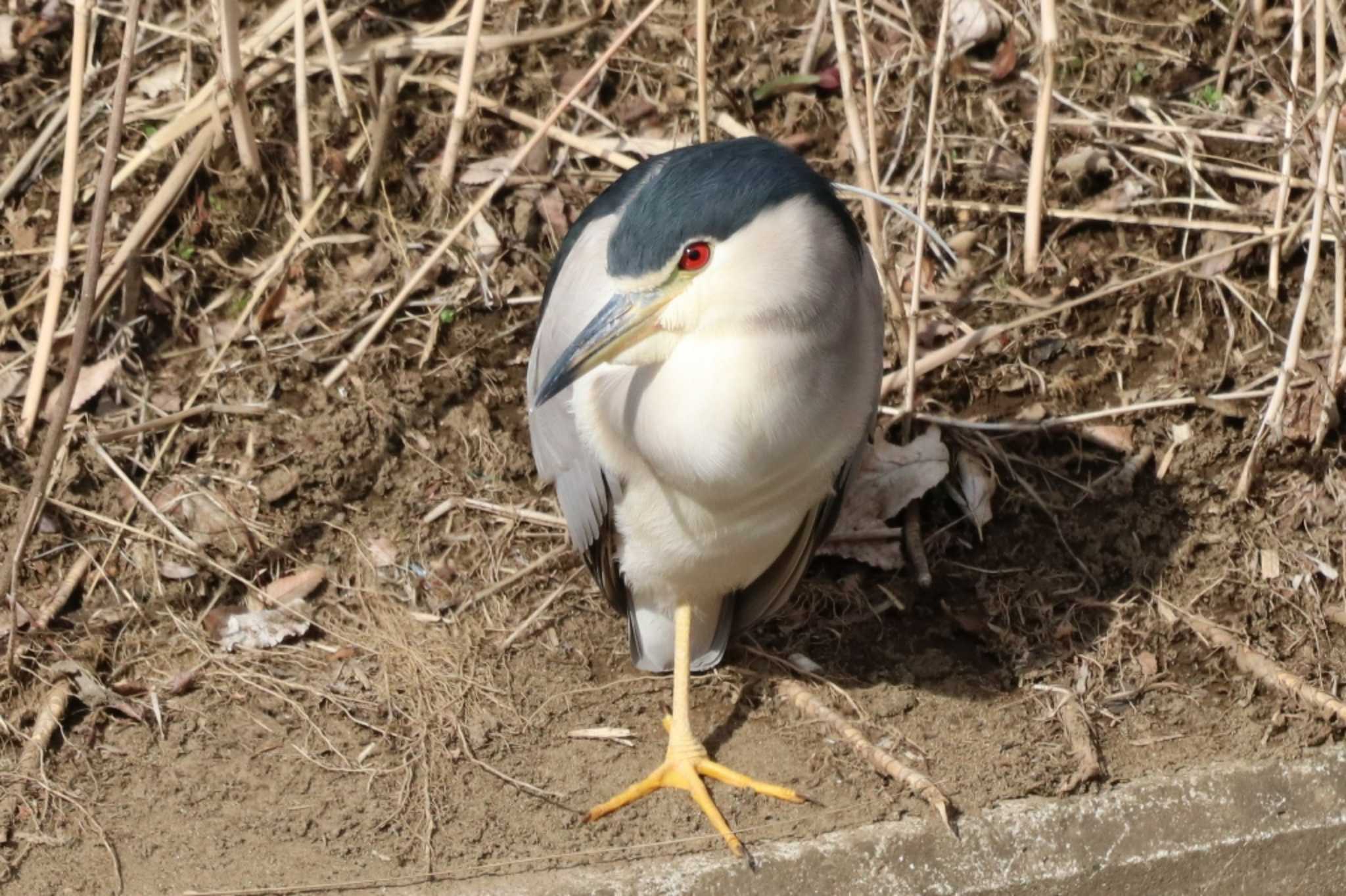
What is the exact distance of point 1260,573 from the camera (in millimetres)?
3727

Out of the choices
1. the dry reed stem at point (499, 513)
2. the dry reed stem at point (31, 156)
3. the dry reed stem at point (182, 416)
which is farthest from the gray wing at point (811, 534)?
the dry reed stem at point (31, 156)

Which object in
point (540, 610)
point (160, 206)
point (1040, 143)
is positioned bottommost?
point (540, 610)

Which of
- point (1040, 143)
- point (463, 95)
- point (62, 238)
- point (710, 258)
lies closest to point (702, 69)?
point (463, 95)

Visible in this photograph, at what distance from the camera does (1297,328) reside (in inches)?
149

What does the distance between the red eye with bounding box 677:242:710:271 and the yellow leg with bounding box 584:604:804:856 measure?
1033 millimetres

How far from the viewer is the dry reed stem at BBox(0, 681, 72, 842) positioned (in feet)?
10.1

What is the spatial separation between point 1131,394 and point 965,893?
1627 millimetres

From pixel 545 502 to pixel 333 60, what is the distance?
1405 millimetres

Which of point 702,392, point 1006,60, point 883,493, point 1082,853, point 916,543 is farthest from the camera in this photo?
point 1006,60

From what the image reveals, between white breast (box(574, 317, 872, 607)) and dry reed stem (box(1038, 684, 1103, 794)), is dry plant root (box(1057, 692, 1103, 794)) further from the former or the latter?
white breast (box(574, 317, 872, 607))

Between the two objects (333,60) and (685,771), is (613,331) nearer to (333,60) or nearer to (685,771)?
(685,771)

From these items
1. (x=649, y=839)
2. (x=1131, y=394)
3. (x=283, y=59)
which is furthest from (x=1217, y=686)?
(x=283, y=59)

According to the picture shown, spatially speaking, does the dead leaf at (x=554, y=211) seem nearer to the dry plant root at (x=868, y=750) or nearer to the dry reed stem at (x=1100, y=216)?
the dry reed stem at (x=1100, y=216)

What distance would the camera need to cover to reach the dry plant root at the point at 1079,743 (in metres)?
3.19
